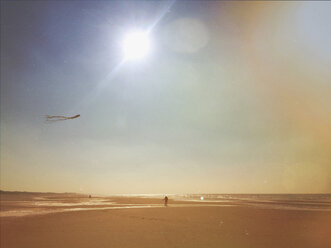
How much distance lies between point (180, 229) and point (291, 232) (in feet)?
26.2

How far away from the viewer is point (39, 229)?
17.5 meters

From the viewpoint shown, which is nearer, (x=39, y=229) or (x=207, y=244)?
Result: (x=207, y=244)

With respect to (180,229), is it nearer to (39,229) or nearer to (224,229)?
(224,229)

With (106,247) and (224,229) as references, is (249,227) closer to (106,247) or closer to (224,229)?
(224,229)

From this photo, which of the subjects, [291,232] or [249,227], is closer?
[291,232]

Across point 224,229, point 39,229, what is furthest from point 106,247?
point 224,229

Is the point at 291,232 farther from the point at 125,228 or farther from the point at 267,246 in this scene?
the point at 125,228

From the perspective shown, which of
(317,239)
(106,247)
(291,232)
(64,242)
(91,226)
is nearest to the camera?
(106,247)

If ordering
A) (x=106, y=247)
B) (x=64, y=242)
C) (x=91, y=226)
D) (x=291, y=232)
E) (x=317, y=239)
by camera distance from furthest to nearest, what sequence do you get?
(x=91, y=226) → (x=291, y=232) → (x=317, y=239) → (x=64, y=242) → (x=106, y=247)

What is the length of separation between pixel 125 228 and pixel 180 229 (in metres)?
4.04

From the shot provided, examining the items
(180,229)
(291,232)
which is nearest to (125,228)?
(180,229)

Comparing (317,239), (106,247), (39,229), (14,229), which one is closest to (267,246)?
(317,239)

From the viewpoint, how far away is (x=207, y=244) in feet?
43.2

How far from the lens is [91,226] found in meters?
18.3
